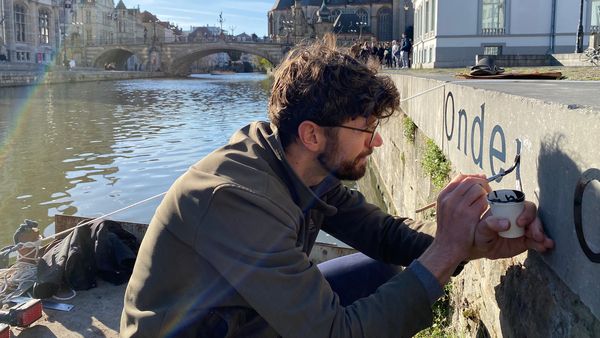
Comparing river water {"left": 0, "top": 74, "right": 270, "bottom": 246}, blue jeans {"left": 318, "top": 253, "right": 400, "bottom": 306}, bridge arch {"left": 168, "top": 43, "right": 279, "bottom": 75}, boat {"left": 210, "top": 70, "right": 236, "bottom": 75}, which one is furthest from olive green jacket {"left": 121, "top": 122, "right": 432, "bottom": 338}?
boat {"left": 210, "top": 70, "right": 236, "bottom": 75}

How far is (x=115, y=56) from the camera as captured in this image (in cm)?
9112

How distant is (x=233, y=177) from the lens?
185 cm

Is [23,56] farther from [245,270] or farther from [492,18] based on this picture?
[245,270]

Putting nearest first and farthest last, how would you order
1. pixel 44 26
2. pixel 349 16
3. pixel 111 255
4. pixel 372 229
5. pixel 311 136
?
pixel 311 136 < pixel 372 229 < pixel 111 255 < pixel 44 26 < pixel 349 16

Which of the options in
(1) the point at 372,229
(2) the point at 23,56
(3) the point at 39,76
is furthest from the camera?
(2) the point at 23,56

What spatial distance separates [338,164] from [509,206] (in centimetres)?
58

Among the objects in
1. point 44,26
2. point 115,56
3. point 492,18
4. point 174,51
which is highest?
point 44,26

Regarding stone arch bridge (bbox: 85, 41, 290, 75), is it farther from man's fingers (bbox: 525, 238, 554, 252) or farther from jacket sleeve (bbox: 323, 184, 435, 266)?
man's fingers (bbox: 525, 238, 554, 252)

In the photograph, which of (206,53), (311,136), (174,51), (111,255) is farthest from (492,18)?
(174,51)

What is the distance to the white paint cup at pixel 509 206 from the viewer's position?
185cm

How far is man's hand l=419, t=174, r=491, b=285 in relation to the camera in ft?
6.43

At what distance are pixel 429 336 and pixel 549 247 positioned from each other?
1820 millimetres

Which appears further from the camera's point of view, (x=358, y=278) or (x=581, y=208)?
(x=358, y=278)

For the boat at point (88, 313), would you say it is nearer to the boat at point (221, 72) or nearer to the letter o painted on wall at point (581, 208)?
the letter o painted on wall at point (581, 208)
